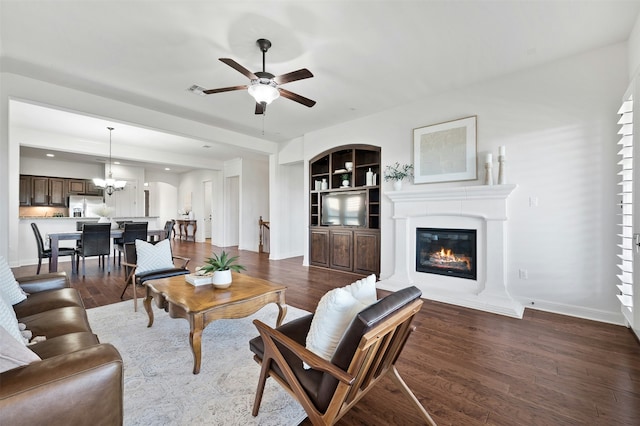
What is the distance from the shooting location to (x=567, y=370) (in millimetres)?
2107

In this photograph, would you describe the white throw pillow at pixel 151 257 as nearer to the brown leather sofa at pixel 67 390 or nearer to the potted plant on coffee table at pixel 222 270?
the potted plant on coffee table at pixel 222 270

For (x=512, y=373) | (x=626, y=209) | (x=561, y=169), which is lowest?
(x=512, y=373)

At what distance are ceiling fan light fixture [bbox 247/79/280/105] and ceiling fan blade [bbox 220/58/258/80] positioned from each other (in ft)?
0.21

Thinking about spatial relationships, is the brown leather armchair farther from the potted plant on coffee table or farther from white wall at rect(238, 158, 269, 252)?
white wall at rect(238, 158, 269, 252)

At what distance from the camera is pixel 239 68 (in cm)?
249

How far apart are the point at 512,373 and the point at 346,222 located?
3.69 metres

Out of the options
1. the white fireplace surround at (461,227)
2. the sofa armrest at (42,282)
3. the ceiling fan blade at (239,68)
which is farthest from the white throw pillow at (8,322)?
the white fireplace surround at (461,227)

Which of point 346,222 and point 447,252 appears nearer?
point 447,252

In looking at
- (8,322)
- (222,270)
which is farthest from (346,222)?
(8,322)

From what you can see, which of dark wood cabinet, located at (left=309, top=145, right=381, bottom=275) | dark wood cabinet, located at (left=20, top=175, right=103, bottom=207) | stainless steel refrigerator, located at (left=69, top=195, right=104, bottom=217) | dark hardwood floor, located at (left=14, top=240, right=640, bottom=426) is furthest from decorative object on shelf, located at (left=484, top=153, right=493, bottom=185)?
dark wood cabinet, located at (left=20, top=175, right=103, bottom=207)

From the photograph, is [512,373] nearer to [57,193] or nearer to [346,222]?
[346,222]

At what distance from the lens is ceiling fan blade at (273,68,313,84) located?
8.25 ft

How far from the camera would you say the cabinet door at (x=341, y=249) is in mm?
5387

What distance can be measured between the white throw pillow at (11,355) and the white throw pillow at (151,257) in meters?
2.52
